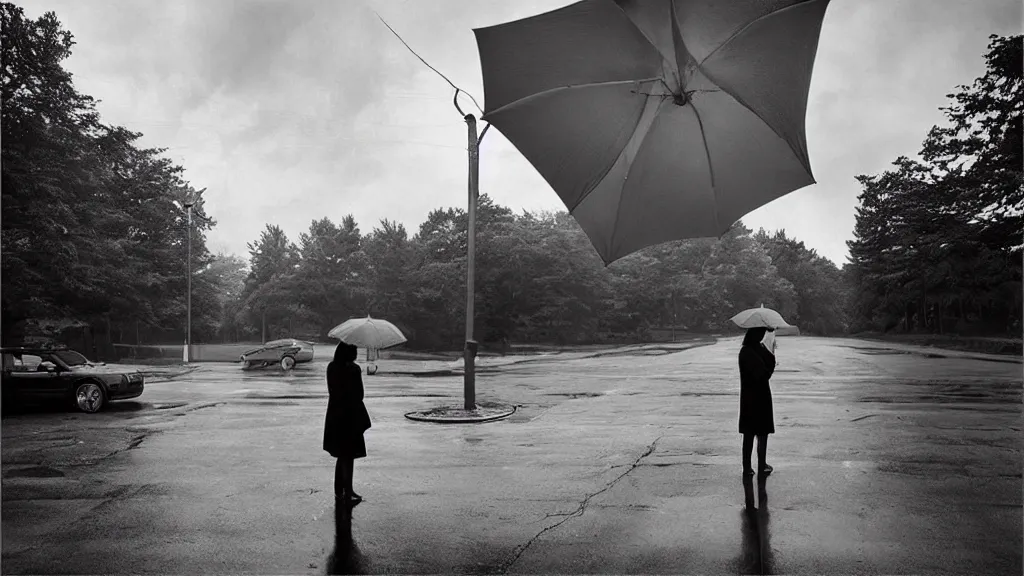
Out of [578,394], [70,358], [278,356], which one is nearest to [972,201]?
[578,394]

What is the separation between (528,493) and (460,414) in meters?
5.73

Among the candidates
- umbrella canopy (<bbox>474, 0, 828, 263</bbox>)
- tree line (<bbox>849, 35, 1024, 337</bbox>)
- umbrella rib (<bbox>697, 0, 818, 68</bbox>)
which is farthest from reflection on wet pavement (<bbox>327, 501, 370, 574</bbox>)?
tree line (<bbox>849, 35, 1024, 337</bbox>)

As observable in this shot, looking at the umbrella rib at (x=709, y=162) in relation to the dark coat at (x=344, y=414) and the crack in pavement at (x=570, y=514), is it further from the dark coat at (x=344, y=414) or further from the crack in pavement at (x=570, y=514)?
the dark coat at (x=344, y=414)

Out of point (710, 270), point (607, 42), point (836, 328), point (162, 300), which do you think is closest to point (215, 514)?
point (607, 42)

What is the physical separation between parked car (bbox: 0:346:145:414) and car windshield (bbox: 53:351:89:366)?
0.10ft

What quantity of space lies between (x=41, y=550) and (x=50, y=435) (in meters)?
6.81

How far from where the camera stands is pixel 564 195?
354 centimetres

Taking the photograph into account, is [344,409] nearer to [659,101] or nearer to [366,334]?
[366,334]

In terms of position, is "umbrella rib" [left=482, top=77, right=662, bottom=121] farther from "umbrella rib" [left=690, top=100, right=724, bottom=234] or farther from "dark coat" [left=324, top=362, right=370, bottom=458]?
"dark coat" [left=324, top=362, right=370, bottom=458]

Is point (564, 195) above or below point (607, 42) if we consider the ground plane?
below

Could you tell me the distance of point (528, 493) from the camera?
658 centimetres

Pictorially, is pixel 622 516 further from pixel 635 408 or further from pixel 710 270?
pixel 710 270

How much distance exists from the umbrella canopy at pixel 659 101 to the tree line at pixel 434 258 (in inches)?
1225

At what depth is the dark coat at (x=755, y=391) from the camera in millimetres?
6652
